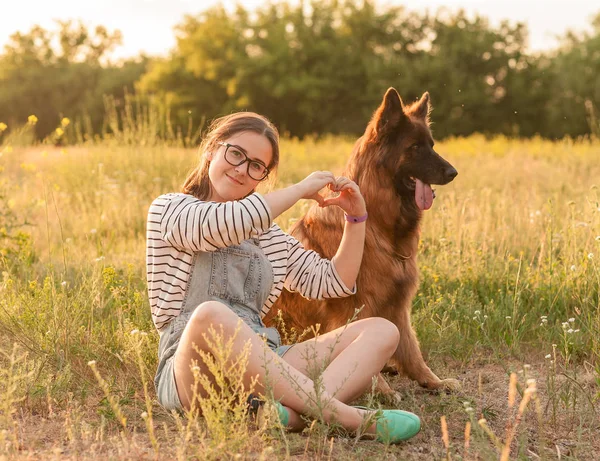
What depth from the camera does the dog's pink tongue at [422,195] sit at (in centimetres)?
360

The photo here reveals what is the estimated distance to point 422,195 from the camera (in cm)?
361

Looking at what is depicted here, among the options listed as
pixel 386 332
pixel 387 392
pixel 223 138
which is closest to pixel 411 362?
pixel 387 392

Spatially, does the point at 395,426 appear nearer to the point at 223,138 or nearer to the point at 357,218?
the point at 357,218

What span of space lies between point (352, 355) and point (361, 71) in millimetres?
29133

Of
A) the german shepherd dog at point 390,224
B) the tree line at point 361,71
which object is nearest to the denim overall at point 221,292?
the german shepherd dog at point 390,224

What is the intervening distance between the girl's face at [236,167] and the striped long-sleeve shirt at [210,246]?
5.6 inches

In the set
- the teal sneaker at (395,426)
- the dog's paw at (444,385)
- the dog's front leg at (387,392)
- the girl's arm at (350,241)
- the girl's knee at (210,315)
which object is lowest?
the dog's paw at (444,385)

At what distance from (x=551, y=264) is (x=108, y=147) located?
6506mm

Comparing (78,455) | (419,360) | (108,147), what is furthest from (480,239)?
(108,147)

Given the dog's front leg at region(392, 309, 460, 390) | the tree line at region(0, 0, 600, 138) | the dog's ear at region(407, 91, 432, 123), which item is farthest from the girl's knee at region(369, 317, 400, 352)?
the tree line at region(0, 0, 600, 138)

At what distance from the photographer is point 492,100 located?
3094cm

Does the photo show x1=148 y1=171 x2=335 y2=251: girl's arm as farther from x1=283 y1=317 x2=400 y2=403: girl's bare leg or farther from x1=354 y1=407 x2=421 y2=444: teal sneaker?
x1=354 y1=407 x2=421 y2=444: teal sneaker

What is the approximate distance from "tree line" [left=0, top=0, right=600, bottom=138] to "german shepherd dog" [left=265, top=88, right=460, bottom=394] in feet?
86.0

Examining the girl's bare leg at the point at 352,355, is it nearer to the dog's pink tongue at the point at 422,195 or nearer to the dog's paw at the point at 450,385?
the dog's paw at the point at 450,385
